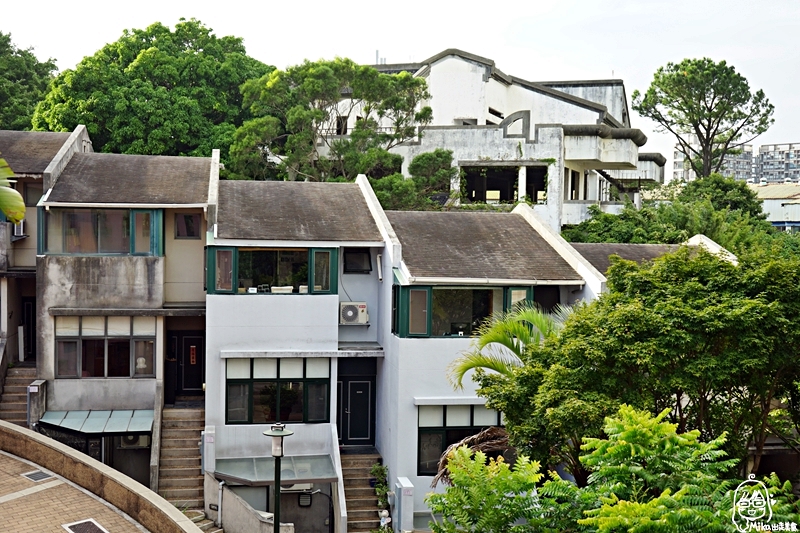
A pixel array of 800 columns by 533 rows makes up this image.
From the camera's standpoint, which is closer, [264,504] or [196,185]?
[264,504]

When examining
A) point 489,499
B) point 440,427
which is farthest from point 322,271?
point 489,499

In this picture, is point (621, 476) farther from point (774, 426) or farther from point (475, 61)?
point (475, 61)

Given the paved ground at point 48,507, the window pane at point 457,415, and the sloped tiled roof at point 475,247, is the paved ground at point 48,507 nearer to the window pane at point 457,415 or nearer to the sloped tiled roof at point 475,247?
the window pane at point 457,415

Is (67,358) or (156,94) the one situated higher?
(156,94)

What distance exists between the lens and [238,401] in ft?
72.3

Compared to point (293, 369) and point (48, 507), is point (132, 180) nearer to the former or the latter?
point (293, 369)

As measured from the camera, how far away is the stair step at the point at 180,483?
68.7 feet

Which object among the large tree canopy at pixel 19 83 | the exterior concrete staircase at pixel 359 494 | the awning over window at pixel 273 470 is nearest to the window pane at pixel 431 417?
the exterior concrete staircase at pixel 359 494

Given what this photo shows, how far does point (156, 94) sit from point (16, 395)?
15282mm

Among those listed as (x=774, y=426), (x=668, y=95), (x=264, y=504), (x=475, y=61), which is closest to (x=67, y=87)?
(x=475, y=61)

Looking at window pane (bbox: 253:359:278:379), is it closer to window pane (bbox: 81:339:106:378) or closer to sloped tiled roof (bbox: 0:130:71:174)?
window pane (bbox: 81:339:106:378)

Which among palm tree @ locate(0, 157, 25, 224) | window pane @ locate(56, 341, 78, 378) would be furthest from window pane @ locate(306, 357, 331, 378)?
palm tree @ locate(0, 157, 25, 224)

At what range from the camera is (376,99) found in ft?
108

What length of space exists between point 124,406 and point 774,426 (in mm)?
15949
